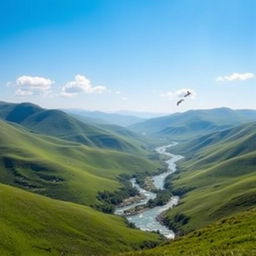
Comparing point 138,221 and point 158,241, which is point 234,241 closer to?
point 158,241

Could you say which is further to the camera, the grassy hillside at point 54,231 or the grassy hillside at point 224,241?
the grassy hillside at point 54,231

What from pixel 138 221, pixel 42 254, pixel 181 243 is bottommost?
pixel 138 221

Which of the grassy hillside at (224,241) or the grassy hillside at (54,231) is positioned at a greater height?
the grassy hillside at (224,241)

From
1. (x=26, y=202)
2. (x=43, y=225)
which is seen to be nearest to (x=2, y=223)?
(x=43, y=225)

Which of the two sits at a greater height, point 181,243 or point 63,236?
point 181,243
